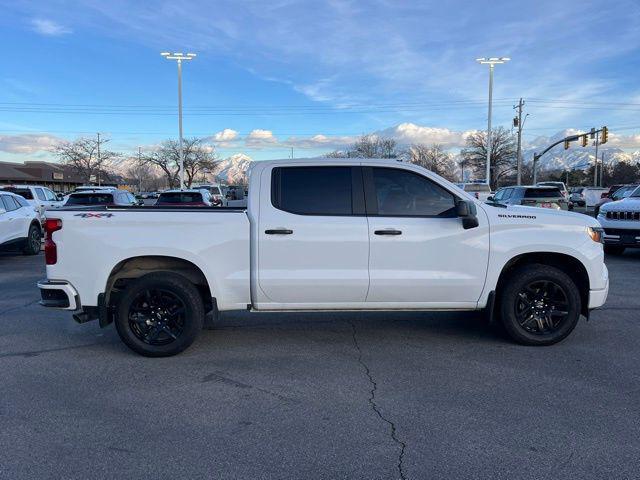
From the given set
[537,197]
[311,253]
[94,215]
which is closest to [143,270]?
[94,215]

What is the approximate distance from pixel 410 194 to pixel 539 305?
1794mm

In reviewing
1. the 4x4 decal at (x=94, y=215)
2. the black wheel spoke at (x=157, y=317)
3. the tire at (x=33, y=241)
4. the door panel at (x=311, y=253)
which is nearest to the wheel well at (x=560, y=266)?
the door panel at (x=311, y=253)

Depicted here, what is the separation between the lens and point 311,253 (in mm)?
5219

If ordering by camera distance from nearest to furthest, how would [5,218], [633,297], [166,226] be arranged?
[166,226]
[633,297]
[5,218]

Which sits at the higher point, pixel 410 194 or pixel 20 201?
pixel 410 194

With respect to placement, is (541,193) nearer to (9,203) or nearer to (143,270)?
(143,270)

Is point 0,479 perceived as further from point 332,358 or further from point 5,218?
point 5,218

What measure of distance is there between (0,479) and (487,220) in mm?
4540

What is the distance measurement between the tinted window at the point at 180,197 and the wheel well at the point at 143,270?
11896 mm

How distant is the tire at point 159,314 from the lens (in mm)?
5168

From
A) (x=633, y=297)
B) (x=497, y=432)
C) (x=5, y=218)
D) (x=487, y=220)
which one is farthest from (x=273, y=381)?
(x=5, y=218)

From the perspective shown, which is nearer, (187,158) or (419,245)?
(419,245)

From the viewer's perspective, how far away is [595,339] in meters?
5.86

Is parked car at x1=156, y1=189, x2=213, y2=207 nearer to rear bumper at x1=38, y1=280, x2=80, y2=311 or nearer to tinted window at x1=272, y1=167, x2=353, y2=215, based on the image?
rear bumper at x1=38, y1=280, x2=80, y2=311
